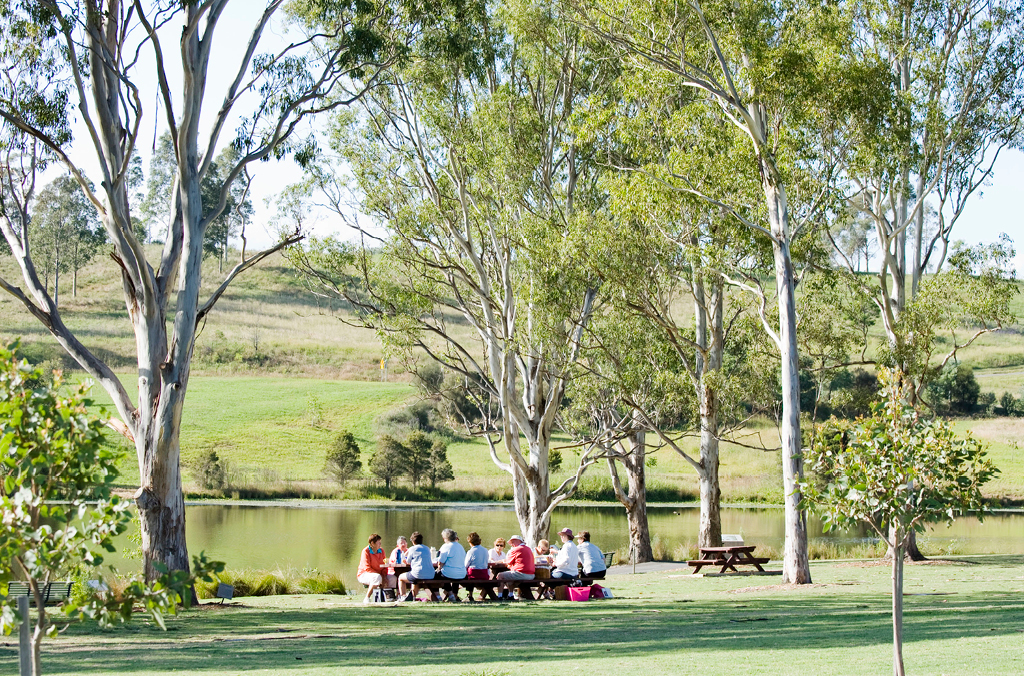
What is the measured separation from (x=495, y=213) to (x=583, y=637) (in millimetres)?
13150

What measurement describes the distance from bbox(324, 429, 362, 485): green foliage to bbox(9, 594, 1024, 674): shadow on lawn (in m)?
29.4

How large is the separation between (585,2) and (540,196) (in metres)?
4.37

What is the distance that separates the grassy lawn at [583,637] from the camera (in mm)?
6730

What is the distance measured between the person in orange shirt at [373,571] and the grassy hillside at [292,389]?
10.8 m

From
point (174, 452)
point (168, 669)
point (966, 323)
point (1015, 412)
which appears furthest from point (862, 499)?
point (1015, 412)

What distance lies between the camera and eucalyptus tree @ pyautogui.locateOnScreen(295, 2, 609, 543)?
1920 centimetres

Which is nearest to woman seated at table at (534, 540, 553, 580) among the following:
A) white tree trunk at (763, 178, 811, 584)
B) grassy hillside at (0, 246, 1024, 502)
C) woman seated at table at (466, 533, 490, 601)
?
woman seated at table at (466, 533, 490, 601)

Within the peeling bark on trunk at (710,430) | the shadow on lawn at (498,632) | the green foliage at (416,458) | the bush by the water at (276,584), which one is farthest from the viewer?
the green foliage at (416,458)

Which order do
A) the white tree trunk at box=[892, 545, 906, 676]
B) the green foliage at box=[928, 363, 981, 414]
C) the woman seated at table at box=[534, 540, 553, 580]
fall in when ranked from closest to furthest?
the white tree trunk at box=[892, 545, 906, 676], the woman seated at table at box=[534, 540, 553, 580], the green foliage at box=[928, 363, 981, 414]

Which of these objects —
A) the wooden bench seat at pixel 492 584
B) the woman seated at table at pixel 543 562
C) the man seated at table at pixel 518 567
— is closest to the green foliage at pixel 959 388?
the woman seated at table at pixel 543 562

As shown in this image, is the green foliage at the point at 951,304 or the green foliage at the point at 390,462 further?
the green foliage at the point at 390,462

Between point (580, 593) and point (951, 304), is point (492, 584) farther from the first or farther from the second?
point (951, 304)

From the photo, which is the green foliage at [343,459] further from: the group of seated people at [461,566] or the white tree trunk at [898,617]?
the white tree trunk at [898,617]

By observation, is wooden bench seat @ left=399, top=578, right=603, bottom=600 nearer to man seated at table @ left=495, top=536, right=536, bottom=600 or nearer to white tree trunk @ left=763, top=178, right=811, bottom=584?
man seated at table @ left=495, top=536, right=536, bottom=600
